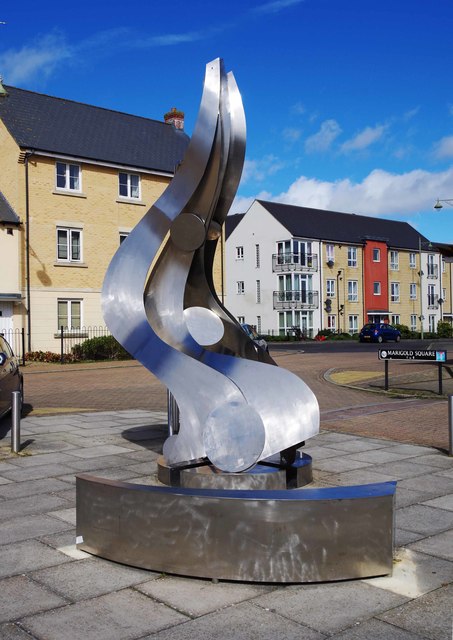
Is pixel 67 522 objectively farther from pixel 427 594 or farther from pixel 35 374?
pixel 35 374

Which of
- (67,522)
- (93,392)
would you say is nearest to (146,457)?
(67,522)

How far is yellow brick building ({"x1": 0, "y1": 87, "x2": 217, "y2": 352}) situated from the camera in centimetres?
3003

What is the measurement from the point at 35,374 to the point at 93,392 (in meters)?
6.51

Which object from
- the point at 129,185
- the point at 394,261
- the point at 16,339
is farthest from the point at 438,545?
the point at 394,261

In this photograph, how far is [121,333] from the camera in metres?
7.92

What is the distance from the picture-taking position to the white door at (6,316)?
29.6 m

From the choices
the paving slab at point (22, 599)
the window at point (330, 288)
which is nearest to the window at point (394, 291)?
the window at point (330, 288)

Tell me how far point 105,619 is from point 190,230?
188 inches

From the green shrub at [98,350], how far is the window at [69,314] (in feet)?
7.44

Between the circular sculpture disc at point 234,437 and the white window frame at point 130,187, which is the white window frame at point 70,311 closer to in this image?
the white window frame at point 130,187

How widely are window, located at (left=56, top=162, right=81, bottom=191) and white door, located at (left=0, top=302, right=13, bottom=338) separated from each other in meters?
5.94

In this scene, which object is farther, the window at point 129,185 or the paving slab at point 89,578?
the window at point 129,185

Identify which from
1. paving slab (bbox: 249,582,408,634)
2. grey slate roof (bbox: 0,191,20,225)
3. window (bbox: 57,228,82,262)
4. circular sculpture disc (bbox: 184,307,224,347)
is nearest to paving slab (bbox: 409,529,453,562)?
paving slab (bbox: 249,582,408,634)

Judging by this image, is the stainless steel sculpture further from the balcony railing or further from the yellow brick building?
the balcony railing
